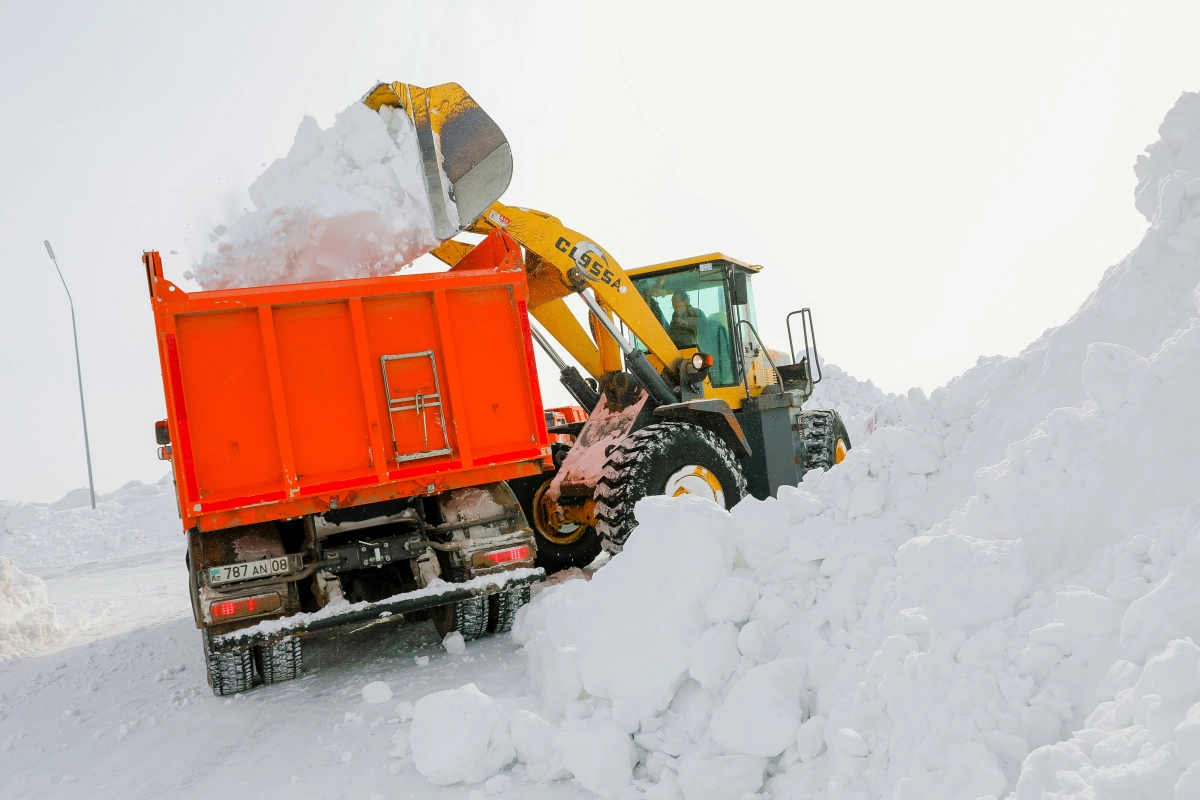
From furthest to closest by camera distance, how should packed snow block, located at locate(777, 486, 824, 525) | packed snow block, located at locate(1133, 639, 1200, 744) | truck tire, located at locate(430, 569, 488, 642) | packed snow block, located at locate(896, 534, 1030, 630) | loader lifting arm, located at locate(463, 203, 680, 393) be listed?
loader lifting arm, located at locate(463, 203, 680, 393) → truck tire, located at locate(430, 569, 488, 642) → packed snow block, located at locate(777, 486, 824, 525) → packed snow block, located at locate(896, 534, 1030, 630) → packed snow block, located at locate(1133, 639, 1200, 744)

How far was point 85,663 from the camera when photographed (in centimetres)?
683

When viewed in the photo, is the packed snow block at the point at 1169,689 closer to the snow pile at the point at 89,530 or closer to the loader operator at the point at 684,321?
the loader operator at the point at 684,321

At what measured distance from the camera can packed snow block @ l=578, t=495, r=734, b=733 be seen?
11.5 feet

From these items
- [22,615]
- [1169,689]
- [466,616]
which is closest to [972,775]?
[1169,689]

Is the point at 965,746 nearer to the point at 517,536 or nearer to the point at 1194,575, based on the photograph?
the point at 1194,575

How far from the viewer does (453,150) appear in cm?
602

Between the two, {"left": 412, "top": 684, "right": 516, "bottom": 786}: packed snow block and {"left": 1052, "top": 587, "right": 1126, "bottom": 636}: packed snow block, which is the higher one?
{"left": 1052, "top": 587, "right": 1126, "bottom": 636}: packed snow block

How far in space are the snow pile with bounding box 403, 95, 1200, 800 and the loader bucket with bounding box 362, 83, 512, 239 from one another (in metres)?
2.87

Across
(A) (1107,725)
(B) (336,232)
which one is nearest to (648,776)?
(A) (1107,725)

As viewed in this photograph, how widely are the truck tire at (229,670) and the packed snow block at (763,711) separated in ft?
10.6

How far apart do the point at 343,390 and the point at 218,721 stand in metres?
2.04

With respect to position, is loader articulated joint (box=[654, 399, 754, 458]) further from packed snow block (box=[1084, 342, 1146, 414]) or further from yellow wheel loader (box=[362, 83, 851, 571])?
packed snow block (box=[1084, 342, 1146, 414])

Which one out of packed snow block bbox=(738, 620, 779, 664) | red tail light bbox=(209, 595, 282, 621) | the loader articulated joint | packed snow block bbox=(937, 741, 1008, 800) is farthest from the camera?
the loader articulated joint

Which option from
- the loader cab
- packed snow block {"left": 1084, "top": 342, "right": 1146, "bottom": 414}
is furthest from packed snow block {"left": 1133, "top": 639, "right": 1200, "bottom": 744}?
the loader cab
